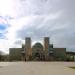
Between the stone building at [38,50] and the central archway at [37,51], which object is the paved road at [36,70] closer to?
the stone building at [38,50]

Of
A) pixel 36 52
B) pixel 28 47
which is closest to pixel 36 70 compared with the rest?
pixel 28 47

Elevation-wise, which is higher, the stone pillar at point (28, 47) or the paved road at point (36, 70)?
the stone pillar at point (28, 47)

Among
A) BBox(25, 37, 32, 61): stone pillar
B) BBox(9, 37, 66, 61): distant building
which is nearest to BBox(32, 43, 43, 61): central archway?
BBox(9, 37, 66, 61): distant building

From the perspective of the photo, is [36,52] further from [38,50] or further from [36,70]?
[36,70]

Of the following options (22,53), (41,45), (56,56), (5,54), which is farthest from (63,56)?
(5,54)

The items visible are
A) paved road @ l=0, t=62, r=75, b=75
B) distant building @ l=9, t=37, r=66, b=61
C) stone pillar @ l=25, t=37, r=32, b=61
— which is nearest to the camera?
paved road @ l=0, t=62, r=75, b=75

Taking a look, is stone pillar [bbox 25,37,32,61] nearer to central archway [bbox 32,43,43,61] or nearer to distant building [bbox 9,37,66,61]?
distant building [bbox 9,37,66,61]

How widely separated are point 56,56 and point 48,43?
448 inches

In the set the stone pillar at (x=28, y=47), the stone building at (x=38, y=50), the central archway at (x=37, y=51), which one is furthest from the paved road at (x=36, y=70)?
the stone pillar at (x=28, y=47)

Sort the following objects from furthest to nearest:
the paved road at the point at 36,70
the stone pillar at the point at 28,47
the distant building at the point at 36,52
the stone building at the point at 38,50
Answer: the stone pillar at the point at 28,47
the stone building at the point at 38,50
the distant building at the point at 36,52
the paved road at the point at 36,70

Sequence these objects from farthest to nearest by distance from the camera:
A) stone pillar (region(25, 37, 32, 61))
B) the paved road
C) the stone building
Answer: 1. stone pillar (region(25, 37, 32, 61))
2. the stone building
3. the paved road

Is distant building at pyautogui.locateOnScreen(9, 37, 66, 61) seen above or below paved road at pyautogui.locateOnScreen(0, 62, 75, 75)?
above

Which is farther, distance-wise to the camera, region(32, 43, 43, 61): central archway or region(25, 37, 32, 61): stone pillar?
region(25, 37, 32, 61): stone pillar

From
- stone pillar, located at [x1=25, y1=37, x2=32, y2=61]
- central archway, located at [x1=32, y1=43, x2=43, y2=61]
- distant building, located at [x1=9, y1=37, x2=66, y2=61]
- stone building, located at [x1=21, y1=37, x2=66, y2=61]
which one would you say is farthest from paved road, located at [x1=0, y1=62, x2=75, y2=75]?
stone pillar, located at [x1=25, y1=37, x2=32, y2=61]
